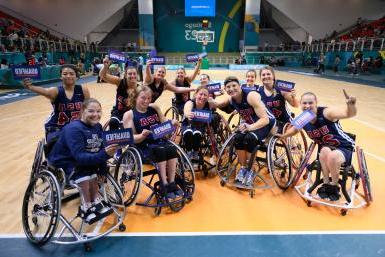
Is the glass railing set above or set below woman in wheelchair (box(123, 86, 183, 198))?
above

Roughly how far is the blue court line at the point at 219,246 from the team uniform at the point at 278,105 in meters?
1.43

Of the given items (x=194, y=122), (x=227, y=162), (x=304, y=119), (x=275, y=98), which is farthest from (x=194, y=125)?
(x=304, y=119)

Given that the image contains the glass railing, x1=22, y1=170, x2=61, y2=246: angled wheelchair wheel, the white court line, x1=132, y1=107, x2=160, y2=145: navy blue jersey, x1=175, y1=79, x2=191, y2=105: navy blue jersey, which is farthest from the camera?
the glass railing

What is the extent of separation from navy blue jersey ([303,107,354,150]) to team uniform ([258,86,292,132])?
72cm

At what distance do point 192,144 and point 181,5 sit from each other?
24.7m

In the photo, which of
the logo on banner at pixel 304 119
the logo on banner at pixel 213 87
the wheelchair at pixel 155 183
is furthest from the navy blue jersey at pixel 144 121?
the logo on banner at pixel 304 119

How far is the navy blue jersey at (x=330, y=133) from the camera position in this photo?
261 cm

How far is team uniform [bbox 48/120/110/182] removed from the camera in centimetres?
208

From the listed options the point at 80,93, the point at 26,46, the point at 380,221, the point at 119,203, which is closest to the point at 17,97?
the point at 26,46

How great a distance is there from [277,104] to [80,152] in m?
2.30

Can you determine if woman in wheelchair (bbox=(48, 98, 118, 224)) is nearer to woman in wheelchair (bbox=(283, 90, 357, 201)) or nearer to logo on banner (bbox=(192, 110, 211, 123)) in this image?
logo on banner (bbox=(192, 110, 211, 123))

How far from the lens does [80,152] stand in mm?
2080

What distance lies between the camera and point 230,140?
2.99 meters

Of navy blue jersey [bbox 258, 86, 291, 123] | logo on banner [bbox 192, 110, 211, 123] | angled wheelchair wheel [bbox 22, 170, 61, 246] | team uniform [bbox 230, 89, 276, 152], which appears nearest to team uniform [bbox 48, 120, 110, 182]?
angled wheelchair wheel [bbox 22, 170, 61, 246]
